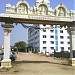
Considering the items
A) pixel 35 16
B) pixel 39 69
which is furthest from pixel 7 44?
Result: pixel 39 69

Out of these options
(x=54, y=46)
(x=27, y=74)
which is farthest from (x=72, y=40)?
(x=54, y=46)

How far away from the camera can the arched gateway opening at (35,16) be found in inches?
750

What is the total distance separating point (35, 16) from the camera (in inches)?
774

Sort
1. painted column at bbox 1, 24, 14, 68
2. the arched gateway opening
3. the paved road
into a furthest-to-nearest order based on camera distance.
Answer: the arched gateway opening → painted column at bbox 1, 24, 14, 68 → the paved road

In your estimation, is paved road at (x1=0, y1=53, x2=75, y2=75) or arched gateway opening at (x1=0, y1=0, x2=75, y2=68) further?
arched gateway opening at (x1=0, y1=0, x2=75, y2=68)

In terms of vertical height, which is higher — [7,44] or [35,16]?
[35,16]

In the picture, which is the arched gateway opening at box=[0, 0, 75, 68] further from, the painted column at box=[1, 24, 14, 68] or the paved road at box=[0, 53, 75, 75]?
the paved road at box=[0, 53, 75, 75]

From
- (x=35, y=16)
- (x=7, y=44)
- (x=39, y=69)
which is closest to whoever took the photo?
(x=39, y=69)

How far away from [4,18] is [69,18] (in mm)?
5696

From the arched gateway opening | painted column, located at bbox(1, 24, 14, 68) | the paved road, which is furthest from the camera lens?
the arched gateway opening

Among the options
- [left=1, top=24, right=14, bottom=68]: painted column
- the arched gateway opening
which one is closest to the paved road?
[left=1, top=24, right=14, bottom=68]: painted column

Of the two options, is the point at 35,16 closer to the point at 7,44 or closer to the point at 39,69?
the point at 7,44

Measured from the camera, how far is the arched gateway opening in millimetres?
19042

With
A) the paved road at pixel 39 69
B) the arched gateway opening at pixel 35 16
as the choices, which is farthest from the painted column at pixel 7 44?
the paved road at pixel 39 69
